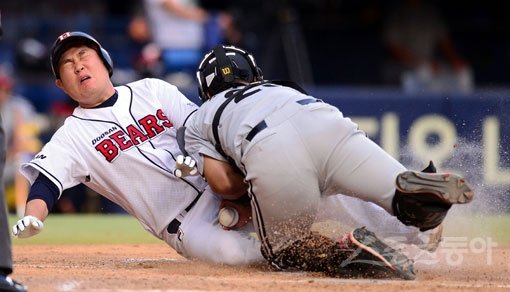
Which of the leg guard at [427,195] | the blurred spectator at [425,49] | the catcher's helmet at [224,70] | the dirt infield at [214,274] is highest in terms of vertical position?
the catcher's helmet at [224,70]

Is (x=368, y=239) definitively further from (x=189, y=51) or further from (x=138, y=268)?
(x=189, y=51)

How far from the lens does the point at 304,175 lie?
5.55m

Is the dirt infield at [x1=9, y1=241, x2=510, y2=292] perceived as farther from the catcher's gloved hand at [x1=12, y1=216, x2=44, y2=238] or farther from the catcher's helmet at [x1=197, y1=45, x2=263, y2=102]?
the catcher's helmet at [x1=197, y1=45, x2=263, y2=102]

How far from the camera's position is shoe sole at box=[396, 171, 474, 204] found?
5.16 meters

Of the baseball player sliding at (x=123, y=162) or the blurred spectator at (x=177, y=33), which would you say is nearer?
the baseball player sliding at (x=123, y=162)

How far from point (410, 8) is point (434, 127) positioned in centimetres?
286

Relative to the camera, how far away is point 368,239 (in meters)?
5.51

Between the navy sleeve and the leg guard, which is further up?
the navy sleeve

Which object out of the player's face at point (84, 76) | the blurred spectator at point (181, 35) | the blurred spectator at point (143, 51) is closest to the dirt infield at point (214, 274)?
the player's face at point (84, 76)

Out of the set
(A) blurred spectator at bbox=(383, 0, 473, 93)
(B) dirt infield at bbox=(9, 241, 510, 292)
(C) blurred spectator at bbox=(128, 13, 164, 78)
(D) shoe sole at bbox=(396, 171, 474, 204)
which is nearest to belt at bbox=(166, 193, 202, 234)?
(B) dirt infield at bbox=(9, 241, 510, 292)

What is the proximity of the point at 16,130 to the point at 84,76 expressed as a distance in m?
6.65

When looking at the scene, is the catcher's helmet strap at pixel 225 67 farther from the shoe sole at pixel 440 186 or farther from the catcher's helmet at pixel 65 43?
the shoe sole at pixel 440 186

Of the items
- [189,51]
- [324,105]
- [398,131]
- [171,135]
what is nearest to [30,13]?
[189,51]

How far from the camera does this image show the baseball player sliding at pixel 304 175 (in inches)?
212
